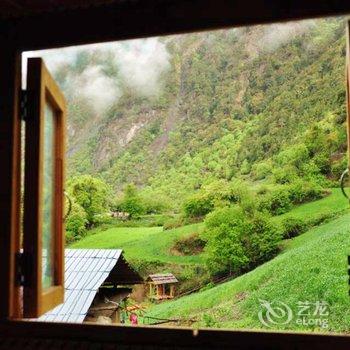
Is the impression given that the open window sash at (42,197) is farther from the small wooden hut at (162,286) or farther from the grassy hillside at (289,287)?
the small wooden hut at (162,286)

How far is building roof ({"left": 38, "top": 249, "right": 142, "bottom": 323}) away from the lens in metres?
4.41

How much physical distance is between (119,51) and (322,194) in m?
7.63

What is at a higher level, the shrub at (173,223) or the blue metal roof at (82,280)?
the shrub at (173,223)

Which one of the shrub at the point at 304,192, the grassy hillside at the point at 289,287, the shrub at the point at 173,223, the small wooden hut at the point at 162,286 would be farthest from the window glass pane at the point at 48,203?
the shrub at the point at 173,223

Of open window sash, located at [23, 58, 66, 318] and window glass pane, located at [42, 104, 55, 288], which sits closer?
open window sash, located at [23, 58, 66, 318]

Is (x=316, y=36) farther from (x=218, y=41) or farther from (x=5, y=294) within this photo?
(x=5, y=294)

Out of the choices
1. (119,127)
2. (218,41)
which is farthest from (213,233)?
(218,41)

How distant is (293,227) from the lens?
1120 cm

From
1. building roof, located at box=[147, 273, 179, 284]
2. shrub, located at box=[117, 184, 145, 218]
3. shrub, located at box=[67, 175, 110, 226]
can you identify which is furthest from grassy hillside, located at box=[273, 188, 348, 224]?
shrub, located at box=[67, 175, 110, 226]

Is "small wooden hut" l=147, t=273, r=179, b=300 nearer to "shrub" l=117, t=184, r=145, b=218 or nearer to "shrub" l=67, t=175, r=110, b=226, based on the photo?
"shrub" l=117, t=184, r=145, b=218

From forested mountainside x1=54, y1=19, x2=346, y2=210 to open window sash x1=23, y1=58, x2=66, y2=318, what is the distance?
10545 mm

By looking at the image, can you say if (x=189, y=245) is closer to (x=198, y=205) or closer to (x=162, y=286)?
(x=198, y=205)

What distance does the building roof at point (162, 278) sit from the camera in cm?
1128

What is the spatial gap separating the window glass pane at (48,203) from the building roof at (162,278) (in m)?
10.1
